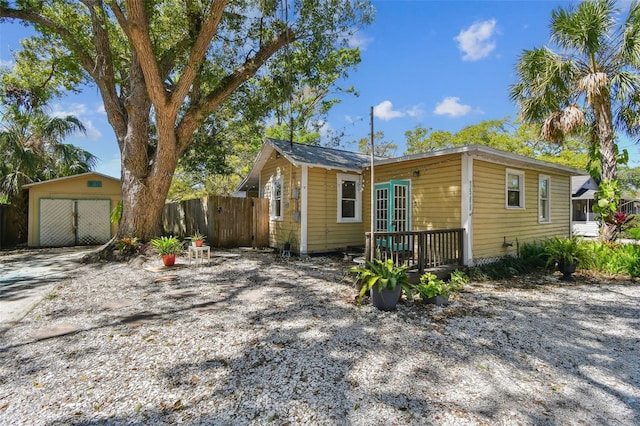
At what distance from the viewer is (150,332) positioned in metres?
3.87

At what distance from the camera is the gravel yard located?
242 centimetres

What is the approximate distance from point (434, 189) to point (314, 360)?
5.95 metres

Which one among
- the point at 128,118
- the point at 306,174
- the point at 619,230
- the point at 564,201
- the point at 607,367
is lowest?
the point at 607,367

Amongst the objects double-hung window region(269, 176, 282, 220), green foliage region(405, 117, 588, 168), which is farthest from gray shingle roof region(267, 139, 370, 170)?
green foliage region(405, 117, 588, 168)

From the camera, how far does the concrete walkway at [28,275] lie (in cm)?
489

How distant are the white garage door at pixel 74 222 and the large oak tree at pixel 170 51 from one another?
4651mm

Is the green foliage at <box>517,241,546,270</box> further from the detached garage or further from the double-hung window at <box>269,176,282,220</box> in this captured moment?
the detached garage

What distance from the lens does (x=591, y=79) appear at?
7.83 meters

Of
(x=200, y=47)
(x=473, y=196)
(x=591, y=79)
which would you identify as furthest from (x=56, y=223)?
(x=591, y=79)

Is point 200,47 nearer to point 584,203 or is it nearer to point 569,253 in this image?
point 569,253

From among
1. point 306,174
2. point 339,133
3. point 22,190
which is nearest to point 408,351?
point 306,174

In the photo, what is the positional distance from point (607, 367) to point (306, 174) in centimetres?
773

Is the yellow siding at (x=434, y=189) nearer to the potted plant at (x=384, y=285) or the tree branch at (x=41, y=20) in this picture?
the potted plant at (x=384, y=285)

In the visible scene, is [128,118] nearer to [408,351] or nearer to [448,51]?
[408,351]
